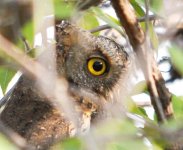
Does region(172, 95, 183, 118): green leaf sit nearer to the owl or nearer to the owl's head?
the owl

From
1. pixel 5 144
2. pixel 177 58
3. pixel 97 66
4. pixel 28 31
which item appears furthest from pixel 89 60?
pixel 5 144

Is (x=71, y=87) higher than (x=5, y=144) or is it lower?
lower

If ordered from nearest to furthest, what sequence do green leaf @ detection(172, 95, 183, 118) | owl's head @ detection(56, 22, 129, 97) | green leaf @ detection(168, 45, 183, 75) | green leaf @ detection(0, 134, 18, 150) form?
green leaf @ detection(0, 134, 18, 150) < green leaf @ detection(168, 45, 183, 75) < green leaf @ detection(172, 95, 183, 118) < owl's head @ detection(56, 22, 129, 97)

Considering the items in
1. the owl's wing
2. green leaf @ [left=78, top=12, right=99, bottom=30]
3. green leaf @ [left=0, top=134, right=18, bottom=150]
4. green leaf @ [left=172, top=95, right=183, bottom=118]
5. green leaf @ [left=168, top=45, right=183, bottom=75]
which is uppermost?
green leaf @ [left=78, top=12, right=99, bottom=30]

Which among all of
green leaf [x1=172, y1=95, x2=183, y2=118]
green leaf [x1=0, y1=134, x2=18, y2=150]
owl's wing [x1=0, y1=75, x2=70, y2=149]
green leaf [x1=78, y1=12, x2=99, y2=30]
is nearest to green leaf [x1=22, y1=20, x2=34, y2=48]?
green leaf [x1=78, y1=12, x2=99, y2=30]

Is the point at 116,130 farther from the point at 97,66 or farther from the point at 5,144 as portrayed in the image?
the point at 97,66

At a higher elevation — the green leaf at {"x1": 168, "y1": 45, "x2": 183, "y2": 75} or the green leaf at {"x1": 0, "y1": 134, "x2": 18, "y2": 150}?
the green leaf at {"x1": 168, "y1": 45, "x2": 183, "y2": 75}

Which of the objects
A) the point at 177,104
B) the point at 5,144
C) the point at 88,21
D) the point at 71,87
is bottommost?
the point at 177,104

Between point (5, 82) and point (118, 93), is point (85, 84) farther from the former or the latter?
point (5, 82)
